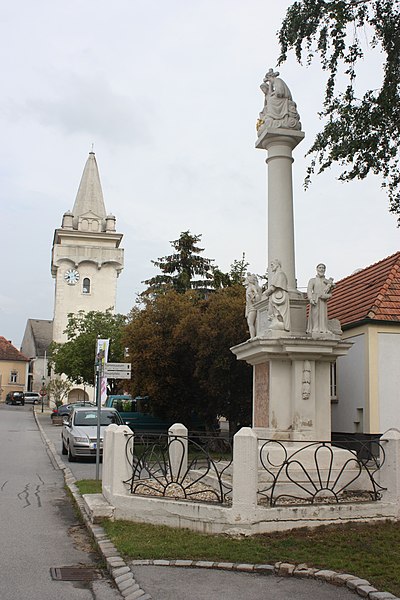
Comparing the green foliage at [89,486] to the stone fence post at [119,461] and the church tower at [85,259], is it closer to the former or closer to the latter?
the stone fence post at [119,461]

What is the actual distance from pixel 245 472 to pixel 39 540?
3132 mm

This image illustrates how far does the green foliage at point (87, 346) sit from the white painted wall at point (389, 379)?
95.3ft

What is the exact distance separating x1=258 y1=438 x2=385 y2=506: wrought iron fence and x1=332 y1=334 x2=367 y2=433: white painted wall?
804 cm

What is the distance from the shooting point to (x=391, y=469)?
10000mm

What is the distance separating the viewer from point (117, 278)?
252 feet

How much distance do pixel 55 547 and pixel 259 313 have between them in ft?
18.5

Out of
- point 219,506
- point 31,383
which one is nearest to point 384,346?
point 219,506

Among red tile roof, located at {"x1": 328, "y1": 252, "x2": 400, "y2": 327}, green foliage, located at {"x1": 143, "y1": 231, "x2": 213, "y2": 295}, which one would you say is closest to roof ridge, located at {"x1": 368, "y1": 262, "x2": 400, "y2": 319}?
red tile roof, located at {"x1": 328, "y1": 252, "x2": 400, "y2": 327}

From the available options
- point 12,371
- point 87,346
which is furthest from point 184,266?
point 12,371

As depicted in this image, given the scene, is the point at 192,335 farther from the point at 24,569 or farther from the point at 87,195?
the point at 87,195

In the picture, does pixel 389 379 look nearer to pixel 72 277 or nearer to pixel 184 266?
pixel 184 266

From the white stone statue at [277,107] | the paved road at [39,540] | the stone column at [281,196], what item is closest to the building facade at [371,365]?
the stone column at [281,196]

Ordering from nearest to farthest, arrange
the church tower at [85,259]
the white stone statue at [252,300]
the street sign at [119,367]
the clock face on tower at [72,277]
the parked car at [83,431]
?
the white stone statue at [252,300], the street sign at [119,367], the parked car at [83,431], the church tower at [85,259], the clock face on tower at [72,277]

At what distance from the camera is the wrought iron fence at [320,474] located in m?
9.88
